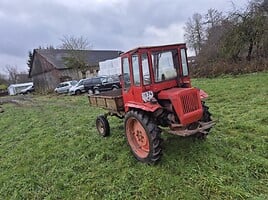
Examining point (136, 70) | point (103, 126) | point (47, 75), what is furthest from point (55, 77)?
point (136, 70)

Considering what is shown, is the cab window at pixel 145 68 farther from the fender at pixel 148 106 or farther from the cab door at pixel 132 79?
the fender at pixel 148 106

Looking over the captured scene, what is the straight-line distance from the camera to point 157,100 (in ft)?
15.3

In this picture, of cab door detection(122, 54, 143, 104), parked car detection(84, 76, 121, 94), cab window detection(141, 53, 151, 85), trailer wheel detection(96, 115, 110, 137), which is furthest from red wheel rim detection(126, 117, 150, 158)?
parked car detection(84, 76, 121, 94)

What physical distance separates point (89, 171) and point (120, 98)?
1900mm

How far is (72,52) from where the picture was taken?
3400 cm

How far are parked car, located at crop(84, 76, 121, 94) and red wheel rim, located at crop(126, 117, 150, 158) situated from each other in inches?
583

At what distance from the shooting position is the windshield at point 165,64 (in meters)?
4.65

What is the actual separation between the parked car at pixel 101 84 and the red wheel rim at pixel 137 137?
14811 mm

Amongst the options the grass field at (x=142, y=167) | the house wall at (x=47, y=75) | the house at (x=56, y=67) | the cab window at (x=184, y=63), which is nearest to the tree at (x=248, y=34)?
the grass field at (x=142, y=167)

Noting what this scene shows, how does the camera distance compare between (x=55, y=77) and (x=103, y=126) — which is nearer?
(x=103, y=126)

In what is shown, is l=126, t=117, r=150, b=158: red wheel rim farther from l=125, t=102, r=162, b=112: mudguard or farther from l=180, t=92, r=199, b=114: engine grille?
l=180, t=92, r=199, b=114: engine grille

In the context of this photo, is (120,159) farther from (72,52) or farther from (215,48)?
(72,52)

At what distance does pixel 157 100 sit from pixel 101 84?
16.9 meters

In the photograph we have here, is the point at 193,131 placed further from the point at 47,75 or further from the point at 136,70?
the point at 47,75
